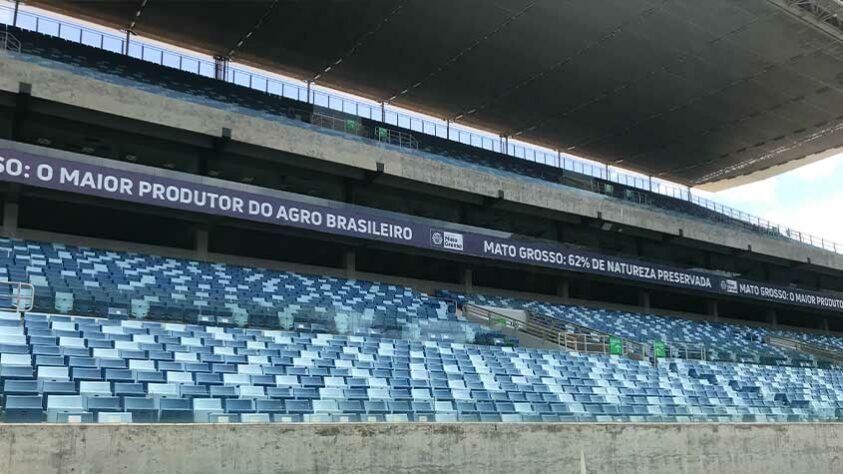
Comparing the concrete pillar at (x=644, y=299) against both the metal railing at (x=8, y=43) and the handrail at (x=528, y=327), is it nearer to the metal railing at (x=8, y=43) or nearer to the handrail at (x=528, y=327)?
the handrail at (x=528, y=327)

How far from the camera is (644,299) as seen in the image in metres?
33.7

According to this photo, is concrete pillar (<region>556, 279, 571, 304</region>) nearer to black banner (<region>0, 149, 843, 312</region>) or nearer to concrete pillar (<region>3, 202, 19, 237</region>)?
black banner (<region>0, 149, 843, 312</region>)

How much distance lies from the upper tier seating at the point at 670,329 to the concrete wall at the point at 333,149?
3.63 meters

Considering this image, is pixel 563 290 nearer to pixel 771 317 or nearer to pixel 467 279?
pixel 467 279

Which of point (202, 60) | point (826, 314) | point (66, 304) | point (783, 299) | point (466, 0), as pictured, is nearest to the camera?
point (66, 304)

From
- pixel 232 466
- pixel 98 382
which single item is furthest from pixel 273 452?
pixel 98 382

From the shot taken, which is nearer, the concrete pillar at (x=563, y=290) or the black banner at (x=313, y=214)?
the black banner at (x=313, y=214)

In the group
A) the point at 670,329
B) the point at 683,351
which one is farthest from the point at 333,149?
the point at 670,329

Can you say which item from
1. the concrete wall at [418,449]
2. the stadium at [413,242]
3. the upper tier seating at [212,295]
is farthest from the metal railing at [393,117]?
the concrete wall at [418,449]

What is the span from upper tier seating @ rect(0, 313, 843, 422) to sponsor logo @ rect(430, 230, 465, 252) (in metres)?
7.13

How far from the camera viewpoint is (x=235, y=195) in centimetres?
2089

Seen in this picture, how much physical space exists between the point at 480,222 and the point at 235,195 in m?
10.9

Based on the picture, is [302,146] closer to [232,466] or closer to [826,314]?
[232,466]

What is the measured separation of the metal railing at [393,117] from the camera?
26953 mm
